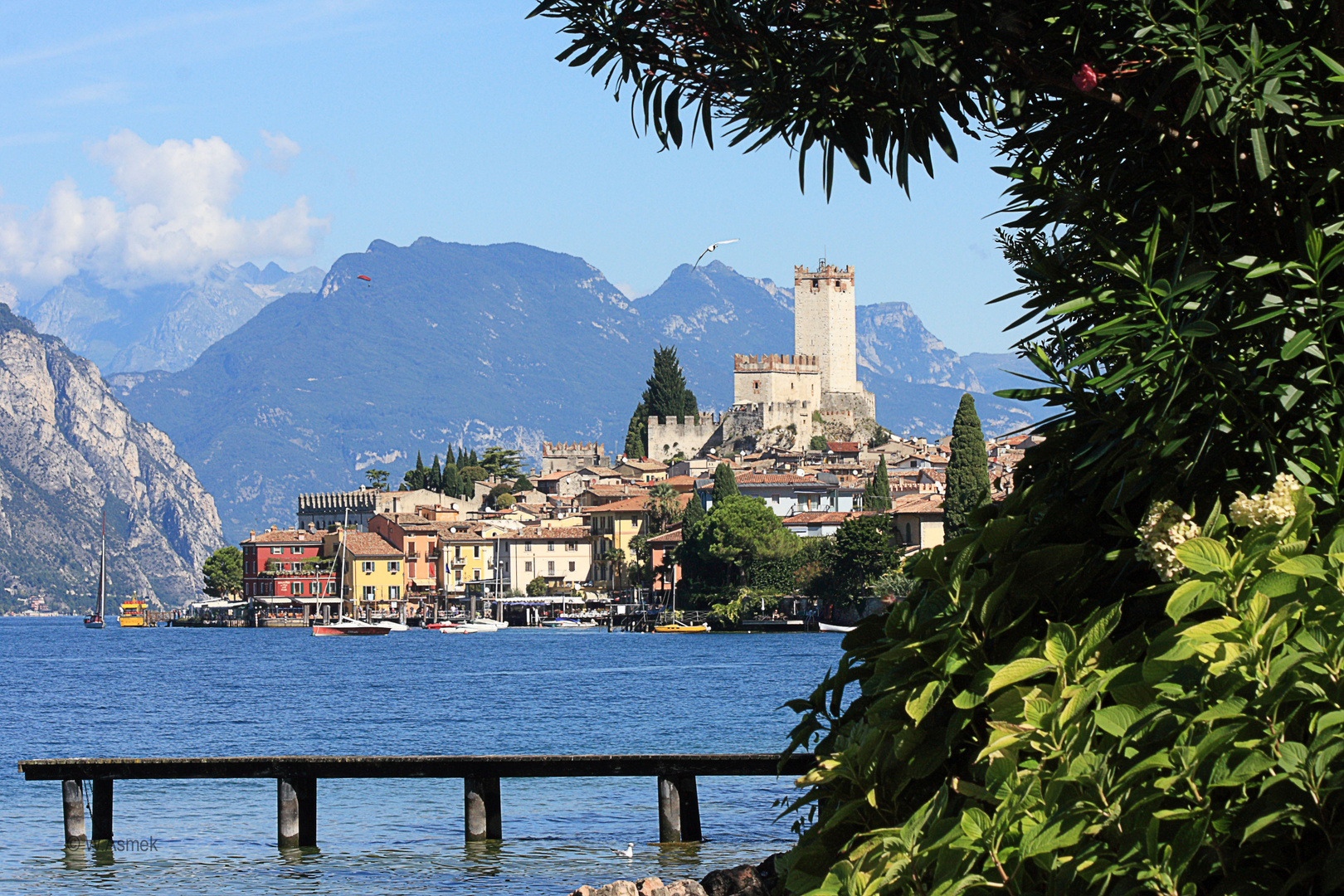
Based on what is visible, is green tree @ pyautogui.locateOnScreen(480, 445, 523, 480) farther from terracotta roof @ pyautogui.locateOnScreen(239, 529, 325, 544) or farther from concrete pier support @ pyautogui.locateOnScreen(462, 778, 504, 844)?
concrete pier support @ pyautogui.locateOnScreen(462, 778, 504, 844)

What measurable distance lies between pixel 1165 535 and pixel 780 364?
142995mm

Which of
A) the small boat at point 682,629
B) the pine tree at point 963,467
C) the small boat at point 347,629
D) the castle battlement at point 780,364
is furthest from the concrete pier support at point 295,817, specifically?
the castle battlement at point 780,364

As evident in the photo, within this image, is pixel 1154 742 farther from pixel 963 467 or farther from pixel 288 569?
pixel 288 569

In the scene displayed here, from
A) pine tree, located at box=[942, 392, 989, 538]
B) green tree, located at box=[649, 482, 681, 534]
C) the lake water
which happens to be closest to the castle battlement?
green tree, located at box=[649, 482, 681, 534]

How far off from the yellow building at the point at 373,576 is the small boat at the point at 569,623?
52.6ft

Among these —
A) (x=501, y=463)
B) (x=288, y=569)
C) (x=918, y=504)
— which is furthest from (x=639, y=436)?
(x=918, y=504)

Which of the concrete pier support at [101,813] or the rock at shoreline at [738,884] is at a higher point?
the rock at shoreline at [738,884]

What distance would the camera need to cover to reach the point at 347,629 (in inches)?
4633

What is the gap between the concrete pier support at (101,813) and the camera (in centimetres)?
1809

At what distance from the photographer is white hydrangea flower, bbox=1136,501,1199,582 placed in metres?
3.81

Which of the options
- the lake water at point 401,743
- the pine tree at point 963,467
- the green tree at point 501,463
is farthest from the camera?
the green tree at point 501,463

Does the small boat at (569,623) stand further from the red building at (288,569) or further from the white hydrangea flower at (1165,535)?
the white hydrangea flower at (1165,535)

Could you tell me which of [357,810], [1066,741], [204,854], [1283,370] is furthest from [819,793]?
[357,810]

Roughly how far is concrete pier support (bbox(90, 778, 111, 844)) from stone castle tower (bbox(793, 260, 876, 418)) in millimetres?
136868
